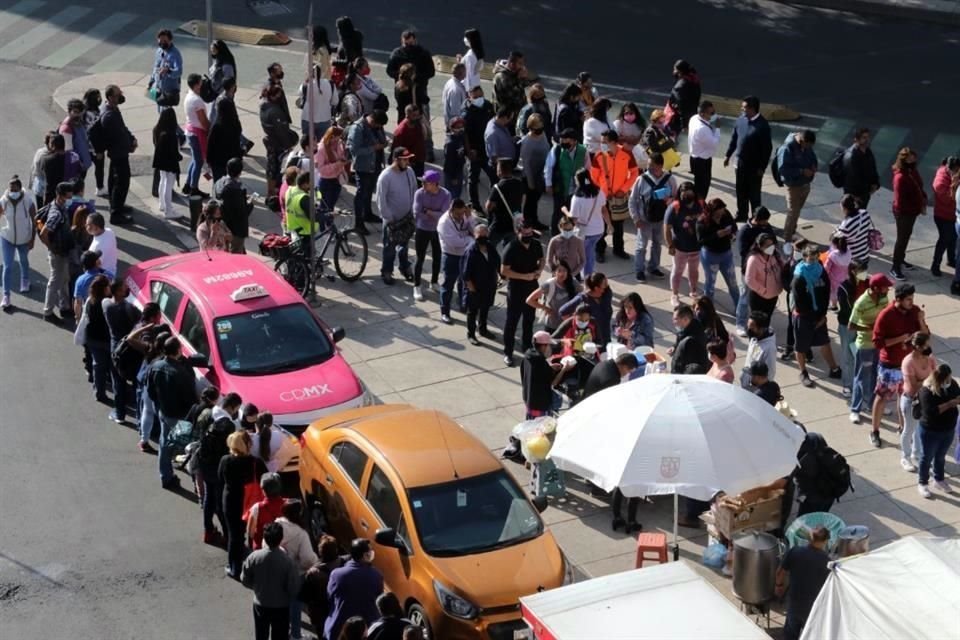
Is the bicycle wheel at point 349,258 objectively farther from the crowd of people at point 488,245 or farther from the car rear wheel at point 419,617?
the car rear wheel at point 419,617

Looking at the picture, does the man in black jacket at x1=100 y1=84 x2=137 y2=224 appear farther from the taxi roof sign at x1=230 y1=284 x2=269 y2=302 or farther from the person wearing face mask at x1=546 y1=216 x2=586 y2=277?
the person wearing face mask at x1=546 y1=216 x2=586 y2=277

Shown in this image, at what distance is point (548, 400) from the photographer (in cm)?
1692

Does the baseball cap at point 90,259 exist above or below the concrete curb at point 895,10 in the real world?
below

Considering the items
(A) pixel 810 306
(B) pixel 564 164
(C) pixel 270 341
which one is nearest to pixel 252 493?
(C) pixel 270 341

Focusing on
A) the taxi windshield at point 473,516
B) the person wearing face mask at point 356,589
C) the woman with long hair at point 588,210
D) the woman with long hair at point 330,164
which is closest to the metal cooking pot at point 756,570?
the taxi windshield at point 473,516

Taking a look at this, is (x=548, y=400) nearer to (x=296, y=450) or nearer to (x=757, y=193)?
(x=296, y=450)

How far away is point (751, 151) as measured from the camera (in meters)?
22.2

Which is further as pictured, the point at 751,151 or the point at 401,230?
the point at 751,151

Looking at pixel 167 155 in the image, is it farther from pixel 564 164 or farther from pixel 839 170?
pixel 839 170

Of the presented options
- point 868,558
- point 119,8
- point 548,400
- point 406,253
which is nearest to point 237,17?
point 119,8

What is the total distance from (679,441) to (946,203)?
8.87 metres

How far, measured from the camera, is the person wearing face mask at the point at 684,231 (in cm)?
1988

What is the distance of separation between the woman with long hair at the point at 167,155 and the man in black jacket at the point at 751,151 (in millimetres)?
7773

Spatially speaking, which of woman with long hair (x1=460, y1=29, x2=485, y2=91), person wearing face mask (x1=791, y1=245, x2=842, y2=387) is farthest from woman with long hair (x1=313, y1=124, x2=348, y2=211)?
person wearing face mask (x1=791, y1=245, x2=842, y2=387)
